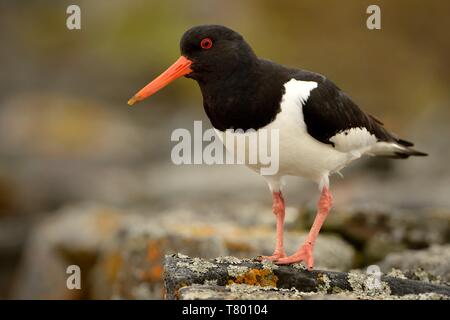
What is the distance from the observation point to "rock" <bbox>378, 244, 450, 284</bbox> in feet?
18.7

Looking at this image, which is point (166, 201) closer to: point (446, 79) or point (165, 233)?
point (165, 233)

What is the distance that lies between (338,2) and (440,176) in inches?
590

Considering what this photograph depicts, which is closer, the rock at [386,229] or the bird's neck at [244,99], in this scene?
the bird's neck at [244,99]

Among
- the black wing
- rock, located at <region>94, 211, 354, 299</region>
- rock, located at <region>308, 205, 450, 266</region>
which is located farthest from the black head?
rock, located at <region>308, 205, 450, 266</region>

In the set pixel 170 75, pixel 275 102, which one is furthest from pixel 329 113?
pixel 170 75

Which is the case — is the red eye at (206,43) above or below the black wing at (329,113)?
above

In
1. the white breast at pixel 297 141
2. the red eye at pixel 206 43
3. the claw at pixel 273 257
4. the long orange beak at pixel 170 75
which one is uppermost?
the red eye at pixel 206 43

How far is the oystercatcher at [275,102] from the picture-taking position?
5383 mm

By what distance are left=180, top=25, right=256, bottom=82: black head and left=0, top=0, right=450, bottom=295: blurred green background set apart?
4.99 meters

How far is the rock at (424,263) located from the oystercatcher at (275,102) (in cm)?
85

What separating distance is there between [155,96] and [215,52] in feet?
63.8

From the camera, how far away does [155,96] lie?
24859 millimetres

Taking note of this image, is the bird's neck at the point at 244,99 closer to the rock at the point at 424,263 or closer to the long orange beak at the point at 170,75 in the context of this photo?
the long orange beak at the point at 170,75

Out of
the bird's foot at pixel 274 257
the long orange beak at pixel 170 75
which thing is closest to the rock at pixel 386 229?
the bird's foot at pixel 274 257
